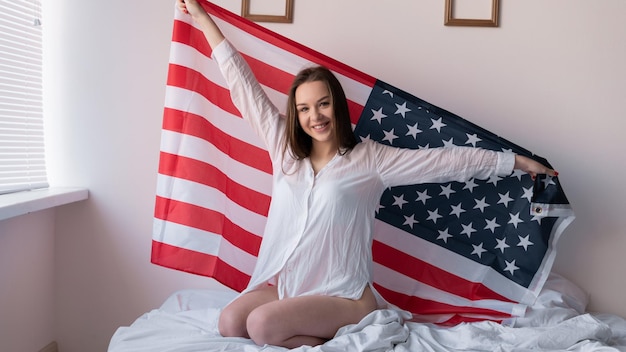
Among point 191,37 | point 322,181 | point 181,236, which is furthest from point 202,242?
point 191,37

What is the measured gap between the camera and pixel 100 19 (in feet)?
9.00

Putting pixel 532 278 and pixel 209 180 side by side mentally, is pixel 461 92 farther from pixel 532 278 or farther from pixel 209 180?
pixel 209 180

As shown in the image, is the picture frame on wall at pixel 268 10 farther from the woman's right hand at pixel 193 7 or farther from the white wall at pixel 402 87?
the woman's right hand at pixel 193 7

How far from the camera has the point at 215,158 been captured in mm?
2508

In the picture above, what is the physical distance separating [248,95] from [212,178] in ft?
1.35

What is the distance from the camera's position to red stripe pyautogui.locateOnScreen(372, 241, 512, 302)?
245 cm

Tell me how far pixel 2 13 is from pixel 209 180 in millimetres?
1059

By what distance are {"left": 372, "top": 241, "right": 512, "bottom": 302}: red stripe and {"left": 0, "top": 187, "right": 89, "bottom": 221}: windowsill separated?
135 cm

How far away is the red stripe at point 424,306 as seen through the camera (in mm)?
2382

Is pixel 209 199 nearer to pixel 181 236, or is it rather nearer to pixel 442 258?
pixel 181 236

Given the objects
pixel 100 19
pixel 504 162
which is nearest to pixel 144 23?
pixel 100 19

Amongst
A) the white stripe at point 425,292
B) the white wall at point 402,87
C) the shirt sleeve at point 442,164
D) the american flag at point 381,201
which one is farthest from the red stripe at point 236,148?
the white stripe at point 425,292

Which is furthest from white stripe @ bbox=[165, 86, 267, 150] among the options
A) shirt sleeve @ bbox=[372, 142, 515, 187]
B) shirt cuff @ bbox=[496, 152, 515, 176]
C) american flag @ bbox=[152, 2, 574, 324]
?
shirt cuff @ bbox=[496, 152, 515, 176]

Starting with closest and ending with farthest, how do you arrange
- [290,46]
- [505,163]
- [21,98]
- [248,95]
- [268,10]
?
[505,163], [248,95], [290,46], [21,98], [268,10]
